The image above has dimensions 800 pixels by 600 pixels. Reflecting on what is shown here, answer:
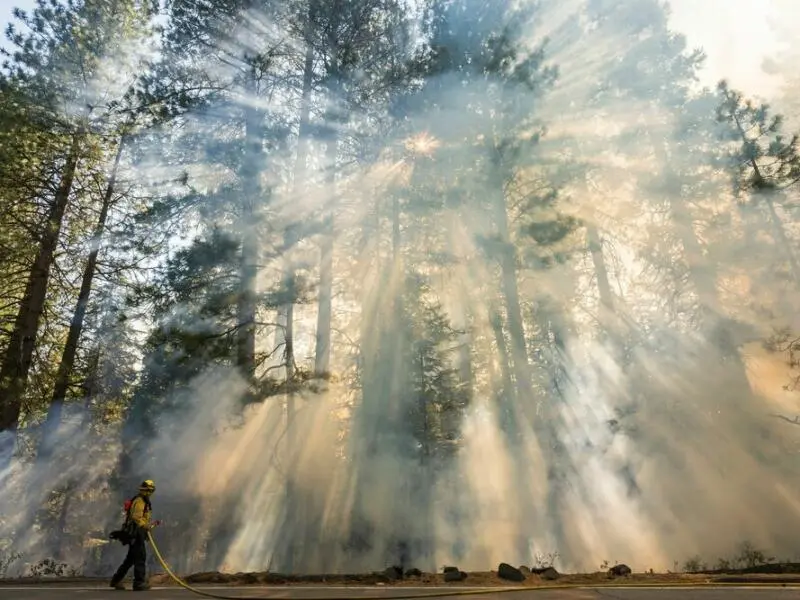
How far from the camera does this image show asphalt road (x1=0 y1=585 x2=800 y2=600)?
5.55 metres

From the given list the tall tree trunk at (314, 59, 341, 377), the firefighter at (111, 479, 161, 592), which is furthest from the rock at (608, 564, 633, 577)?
the firefighter at (111, 479, 161, 592)

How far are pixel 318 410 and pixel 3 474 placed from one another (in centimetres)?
773

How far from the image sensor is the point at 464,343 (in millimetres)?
16656

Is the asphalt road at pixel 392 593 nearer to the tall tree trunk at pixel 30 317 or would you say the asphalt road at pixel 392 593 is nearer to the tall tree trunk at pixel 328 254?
the tall tree trunk at pixel 30 317

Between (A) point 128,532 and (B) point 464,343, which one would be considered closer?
(A) point 128,532

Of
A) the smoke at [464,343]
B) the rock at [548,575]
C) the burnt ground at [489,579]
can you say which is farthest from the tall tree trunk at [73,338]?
the rock at [548,575]

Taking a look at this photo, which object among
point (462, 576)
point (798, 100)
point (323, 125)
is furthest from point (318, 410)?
point (798, 100)

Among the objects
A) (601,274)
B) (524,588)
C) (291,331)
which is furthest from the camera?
(601,274)

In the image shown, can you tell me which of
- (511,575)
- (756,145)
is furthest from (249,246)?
(756,145)

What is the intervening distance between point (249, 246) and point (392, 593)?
314 inches

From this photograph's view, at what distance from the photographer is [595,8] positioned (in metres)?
16.0

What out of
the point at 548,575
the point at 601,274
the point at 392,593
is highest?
the point at 601,274

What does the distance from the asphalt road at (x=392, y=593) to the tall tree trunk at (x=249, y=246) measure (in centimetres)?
461

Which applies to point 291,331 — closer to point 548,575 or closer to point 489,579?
point 489,579
